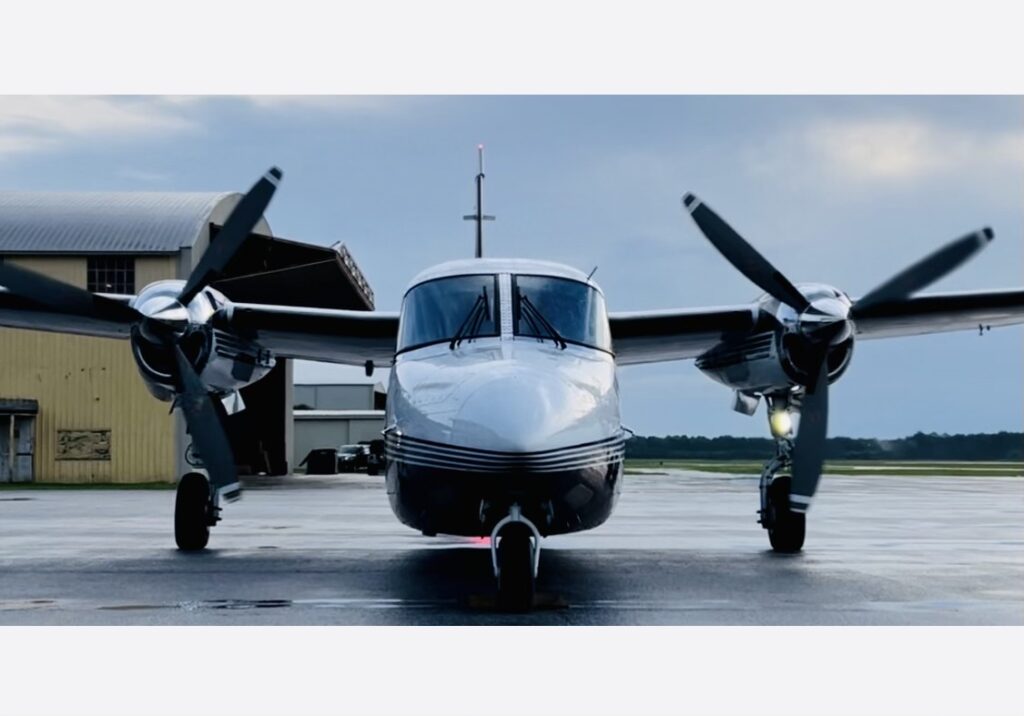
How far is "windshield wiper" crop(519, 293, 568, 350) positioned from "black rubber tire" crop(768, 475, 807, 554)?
4742 mm

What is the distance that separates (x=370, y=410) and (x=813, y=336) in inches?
2218

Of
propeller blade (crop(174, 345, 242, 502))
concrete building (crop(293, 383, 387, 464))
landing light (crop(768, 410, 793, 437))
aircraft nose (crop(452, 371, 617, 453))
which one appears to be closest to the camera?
aircraft nose (crop(452, 371, 617, 453))

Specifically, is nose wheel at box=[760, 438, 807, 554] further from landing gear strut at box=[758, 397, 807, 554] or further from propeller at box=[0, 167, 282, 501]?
propeller at box=[0, 167, 282, 501]

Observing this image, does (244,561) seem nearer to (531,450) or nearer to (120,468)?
(531,450)

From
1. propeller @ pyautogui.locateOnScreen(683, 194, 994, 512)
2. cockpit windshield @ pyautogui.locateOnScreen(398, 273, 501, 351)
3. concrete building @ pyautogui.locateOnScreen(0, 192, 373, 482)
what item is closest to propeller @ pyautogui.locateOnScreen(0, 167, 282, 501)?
cockpit windshield @ pyautogui.locateOnScreen(398, 273, 501, 351)

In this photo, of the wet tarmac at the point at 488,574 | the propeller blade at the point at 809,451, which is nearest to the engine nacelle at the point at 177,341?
the wet tarmac at the point at 488,574

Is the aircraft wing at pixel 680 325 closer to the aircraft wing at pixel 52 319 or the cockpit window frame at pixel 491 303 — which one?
the cockpit window frame at pixel 491 303

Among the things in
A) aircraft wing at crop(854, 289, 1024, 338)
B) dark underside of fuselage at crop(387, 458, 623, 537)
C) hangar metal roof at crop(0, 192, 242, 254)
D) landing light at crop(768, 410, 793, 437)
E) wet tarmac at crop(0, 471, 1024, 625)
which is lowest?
wet tarmac at crop(0, 471, 1024, 625)

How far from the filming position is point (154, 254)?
35656 millimetres

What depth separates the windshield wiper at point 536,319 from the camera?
10195 mm

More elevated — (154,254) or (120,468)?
(154,254)

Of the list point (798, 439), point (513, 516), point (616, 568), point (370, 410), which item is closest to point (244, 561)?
point (616, 568)

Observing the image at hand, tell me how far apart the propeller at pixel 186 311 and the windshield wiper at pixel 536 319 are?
132 inches

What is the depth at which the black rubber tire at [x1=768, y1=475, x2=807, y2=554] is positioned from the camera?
13578 mm
